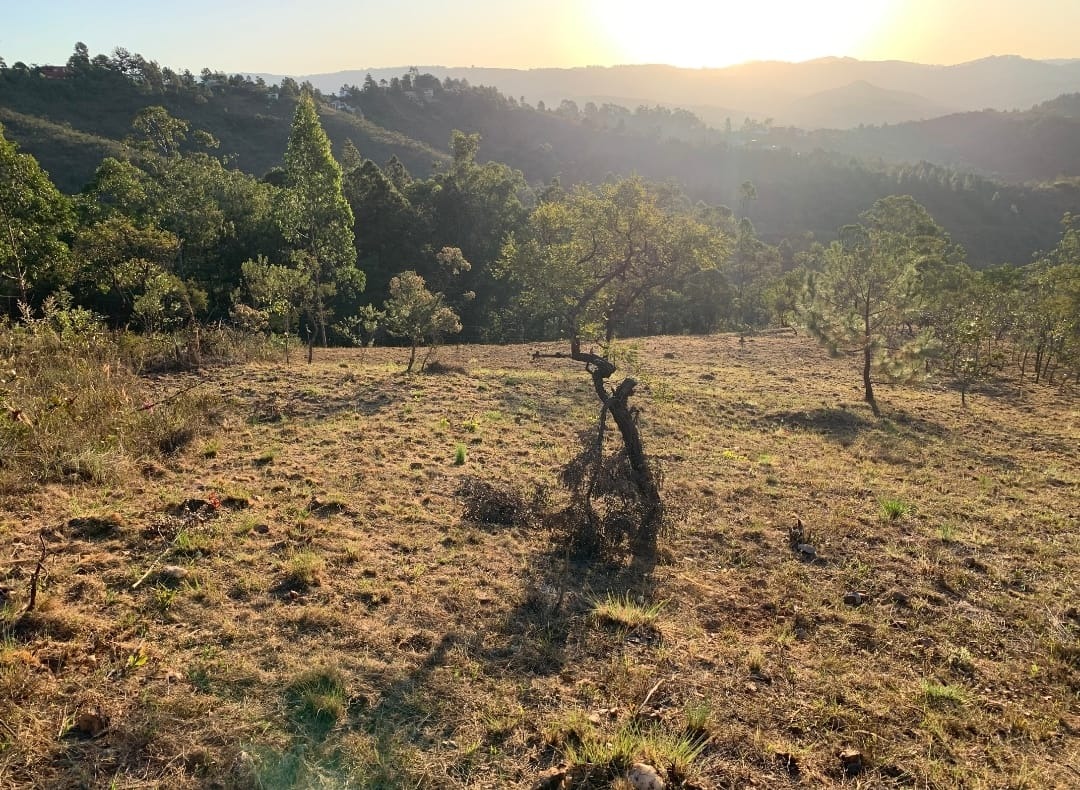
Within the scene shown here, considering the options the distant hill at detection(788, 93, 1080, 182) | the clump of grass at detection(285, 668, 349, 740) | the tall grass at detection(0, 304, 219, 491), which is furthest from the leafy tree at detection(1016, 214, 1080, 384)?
the distant hill at detection(788, 93, 1080, 182)

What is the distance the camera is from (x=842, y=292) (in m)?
17.8

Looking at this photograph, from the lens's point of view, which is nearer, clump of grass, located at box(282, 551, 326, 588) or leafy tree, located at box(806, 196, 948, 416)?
clump of grass, located at box(282, 551, 326, 588)

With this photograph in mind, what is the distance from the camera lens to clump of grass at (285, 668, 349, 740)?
4039 millimetres

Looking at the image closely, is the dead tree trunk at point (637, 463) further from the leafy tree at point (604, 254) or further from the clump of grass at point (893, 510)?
the clump of grass at point (893, 510)

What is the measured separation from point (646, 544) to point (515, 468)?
10.8ft

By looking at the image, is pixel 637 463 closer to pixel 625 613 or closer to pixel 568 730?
pixel 625 613

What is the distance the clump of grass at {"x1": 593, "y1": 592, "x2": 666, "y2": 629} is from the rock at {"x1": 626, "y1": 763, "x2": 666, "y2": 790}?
202 cm

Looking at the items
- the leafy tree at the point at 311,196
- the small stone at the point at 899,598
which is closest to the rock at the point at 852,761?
the small stone at the point at 899,598

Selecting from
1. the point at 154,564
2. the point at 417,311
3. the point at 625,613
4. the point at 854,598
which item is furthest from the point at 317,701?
the point at 417,311

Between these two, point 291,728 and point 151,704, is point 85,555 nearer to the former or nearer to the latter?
point 151,704

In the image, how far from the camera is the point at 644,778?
3.66 m

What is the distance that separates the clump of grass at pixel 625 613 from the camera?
577 centimetres

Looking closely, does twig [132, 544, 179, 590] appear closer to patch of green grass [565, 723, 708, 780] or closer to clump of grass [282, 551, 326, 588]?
clump of grass [282, 551, 326, 588]

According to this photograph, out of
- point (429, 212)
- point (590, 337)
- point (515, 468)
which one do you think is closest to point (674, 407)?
point (590, 337)
